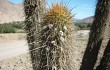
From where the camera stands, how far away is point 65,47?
9.73ft

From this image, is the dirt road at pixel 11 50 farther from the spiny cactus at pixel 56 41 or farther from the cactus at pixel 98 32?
the spiny cactus at pixel 56 41

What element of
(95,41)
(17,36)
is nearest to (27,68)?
(95,41)

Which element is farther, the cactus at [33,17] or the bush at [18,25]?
the bush at [18,25]

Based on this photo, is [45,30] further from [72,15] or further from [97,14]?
[97,14]

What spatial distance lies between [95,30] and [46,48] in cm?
269

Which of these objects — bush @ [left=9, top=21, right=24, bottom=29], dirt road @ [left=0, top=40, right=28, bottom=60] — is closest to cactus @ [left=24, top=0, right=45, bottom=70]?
bush @ [left=9, top=21, right=24, bottom=29]

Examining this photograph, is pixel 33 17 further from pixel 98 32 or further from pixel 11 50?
pixel 11 50

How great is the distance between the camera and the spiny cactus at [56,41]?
9.62ft

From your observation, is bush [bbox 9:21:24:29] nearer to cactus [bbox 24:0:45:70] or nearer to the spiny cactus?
cactus [bbox 24:0:45:70]

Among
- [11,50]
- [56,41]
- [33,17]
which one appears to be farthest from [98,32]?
[11,50]

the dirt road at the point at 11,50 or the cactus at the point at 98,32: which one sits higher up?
the cactus at the point at 98,32

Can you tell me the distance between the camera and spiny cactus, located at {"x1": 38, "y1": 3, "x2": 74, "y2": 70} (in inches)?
115

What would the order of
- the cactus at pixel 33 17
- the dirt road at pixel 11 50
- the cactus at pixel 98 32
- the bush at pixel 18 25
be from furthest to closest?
1. the dirt road at pixel 11 50
2. the cactus at pixel 98 32
3. the bush at pixel 18 25
4. the cactus at pixel 33 17

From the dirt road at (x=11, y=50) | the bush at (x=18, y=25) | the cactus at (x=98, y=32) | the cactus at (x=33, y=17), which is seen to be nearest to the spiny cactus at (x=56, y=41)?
the cactus at (x=33, y=17)
